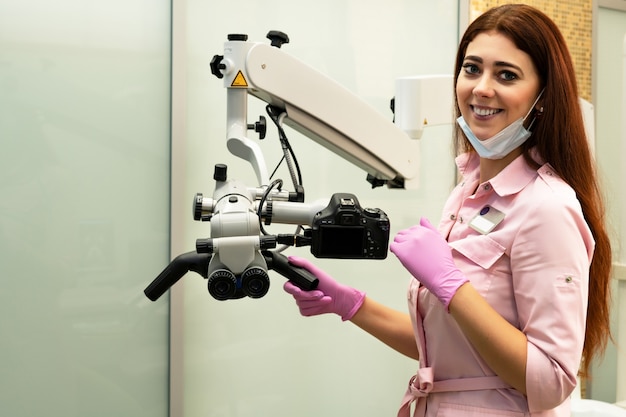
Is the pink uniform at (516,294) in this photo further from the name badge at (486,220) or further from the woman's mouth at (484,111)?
the woman's mouth at (484,111)

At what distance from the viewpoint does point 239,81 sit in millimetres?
1483

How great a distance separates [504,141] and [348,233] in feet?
1.26

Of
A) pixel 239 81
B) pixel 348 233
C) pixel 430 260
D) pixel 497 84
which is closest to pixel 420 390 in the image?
pixel 430 260

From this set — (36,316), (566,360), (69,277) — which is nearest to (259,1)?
(69,277)

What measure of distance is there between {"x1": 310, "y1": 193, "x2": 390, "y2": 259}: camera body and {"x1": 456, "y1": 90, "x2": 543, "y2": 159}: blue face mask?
29 cm

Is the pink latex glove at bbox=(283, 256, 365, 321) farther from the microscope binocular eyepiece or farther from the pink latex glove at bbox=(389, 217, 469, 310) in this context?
the microscope binocular eyepiece

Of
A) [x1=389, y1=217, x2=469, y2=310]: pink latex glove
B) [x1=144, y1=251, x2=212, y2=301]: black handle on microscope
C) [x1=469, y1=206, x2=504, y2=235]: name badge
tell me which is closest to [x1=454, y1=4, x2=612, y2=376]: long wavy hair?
[x1=469, y1=206, x2=504, y2=235]: name badge

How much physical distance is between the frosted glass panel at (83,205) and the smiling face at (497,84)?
1242 mm

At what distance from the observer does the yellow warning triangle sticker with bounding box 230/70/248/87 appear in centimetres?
148

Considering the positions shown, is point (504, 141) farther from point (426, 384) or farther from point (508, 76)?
point (426, 384)

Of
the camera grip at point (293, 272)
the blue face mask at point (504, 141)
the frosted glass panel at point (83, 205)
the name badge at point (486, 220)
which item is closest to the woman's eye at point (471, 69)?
the blue face mask at point (504, 141)

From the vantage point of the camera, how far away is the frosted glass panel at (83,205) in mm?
2111

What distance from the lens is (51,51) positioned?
213cm

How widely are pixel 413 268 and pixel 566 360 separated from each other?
0.32 meters
